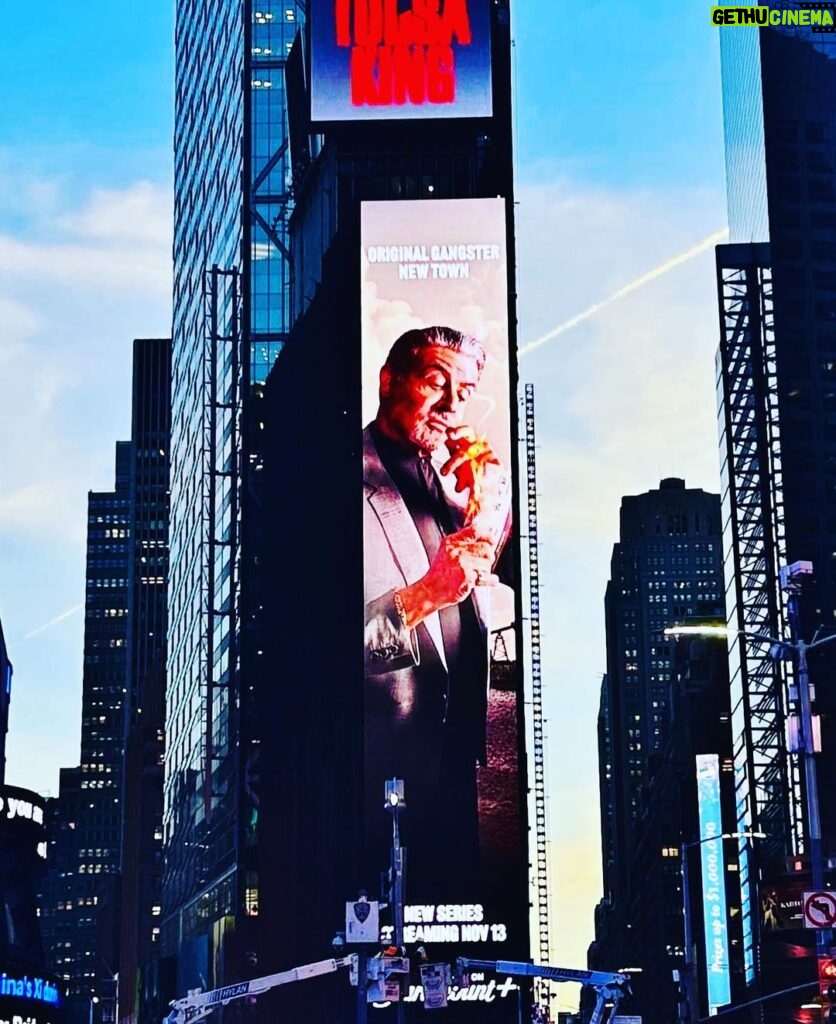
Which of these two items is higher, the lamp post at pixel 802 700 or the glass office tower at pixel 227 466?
the glass office tower at pixel 227 466

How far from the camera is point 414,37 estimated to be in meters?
124

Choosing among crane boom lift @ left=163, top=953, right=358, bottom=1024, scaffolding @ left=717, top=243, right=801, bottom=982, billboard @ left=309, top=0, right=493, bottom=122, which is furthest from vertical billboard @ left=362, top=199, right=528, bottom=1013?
scaffolding @ left=717, top=243, right=801, bottom=982

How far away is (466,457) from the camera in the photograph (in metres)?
112

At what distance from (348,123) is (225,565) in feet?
149

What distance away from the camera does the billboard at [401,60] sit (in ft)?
401

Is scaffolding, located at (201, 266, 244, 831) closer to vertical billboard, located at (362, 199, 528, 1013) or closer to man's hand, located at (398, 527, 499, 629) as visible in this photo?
vertical billboard, located at (362, 199, 528, 1013)

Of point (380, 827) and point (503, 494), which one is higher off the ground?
point (503, 494)

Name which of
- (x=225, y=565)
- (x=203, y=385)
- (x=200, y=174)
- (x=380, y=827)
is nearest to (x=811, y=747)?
(x=380, y=827)

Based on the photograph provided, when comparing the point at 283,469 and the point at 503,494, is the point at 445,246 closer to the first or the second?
the point at 503,494

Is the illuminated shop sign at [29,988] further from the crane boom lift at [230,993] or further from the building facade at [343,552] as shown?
the crane boom lift at [230,993]

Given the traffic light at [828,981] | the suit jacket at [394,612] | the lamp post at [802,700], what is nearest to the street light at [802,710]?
the lamp post at [802,700]

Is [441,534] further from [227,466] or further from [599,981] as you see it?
[227,466]

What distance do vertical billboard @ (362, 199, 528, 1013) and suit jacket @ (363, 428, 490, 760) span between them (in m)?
0.08

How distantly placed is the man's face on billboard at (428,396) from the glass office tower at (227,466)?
142ft
